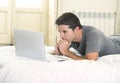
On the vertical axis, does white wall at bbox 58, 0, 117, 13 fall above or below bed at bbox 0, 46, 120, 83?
above

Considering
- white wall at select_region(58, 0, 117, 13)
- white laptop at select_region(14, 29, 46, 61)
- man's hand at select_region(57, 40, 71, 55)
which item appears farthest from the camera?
white wall at select_region(58, 0, 117, 13)

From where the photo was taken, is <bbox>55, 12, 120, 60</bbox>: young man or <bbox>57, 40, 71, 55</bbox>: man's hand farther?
<bbox>57, 40, 71, 55</bbox>: man's hand

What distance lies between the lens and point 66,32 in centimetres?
167

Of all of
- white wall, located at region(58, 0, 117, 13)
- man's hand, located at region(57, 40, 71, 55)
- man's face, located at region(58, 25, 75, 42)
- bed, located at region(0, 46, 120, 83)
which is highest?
white wall, located at region(58, 0, 117, 13)

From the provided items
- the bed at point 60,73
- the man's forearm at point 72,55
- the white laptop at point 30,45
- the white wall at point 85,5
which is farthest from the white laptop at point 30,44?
the white wall at point 85,5

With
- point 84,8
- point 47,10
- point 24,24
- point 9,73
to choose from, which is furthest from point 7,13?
point 9,73

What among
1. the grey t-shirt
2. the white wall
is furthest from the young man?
the white wall

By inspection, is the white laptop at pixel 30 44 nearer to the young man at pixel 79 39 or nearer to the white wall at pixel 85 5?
the young man at pixel 79 39

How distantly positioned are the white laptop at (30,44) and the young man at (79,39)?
0.28m

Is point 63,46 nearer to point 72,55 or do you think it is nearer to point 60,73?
point 72,55

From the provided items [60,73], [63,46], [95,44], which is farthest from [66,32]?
[60,73]

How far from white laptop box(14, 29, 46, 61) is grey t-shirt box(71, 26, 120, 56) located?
1.11 feet

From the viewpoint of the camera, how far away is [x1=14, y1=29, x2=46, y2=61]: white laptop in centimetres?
140

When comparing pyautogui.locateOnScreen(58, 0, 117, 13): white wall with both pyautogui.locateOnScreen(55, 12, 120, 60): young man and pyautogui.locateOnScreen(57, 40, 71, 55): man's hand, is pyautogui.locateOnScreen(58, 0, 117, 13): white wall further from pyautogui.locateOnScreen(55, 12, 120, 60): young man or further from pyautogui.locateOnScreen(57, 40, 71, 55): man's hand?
pyautogui.locateOnScreen(57, 40, 71, 55): man's hand
